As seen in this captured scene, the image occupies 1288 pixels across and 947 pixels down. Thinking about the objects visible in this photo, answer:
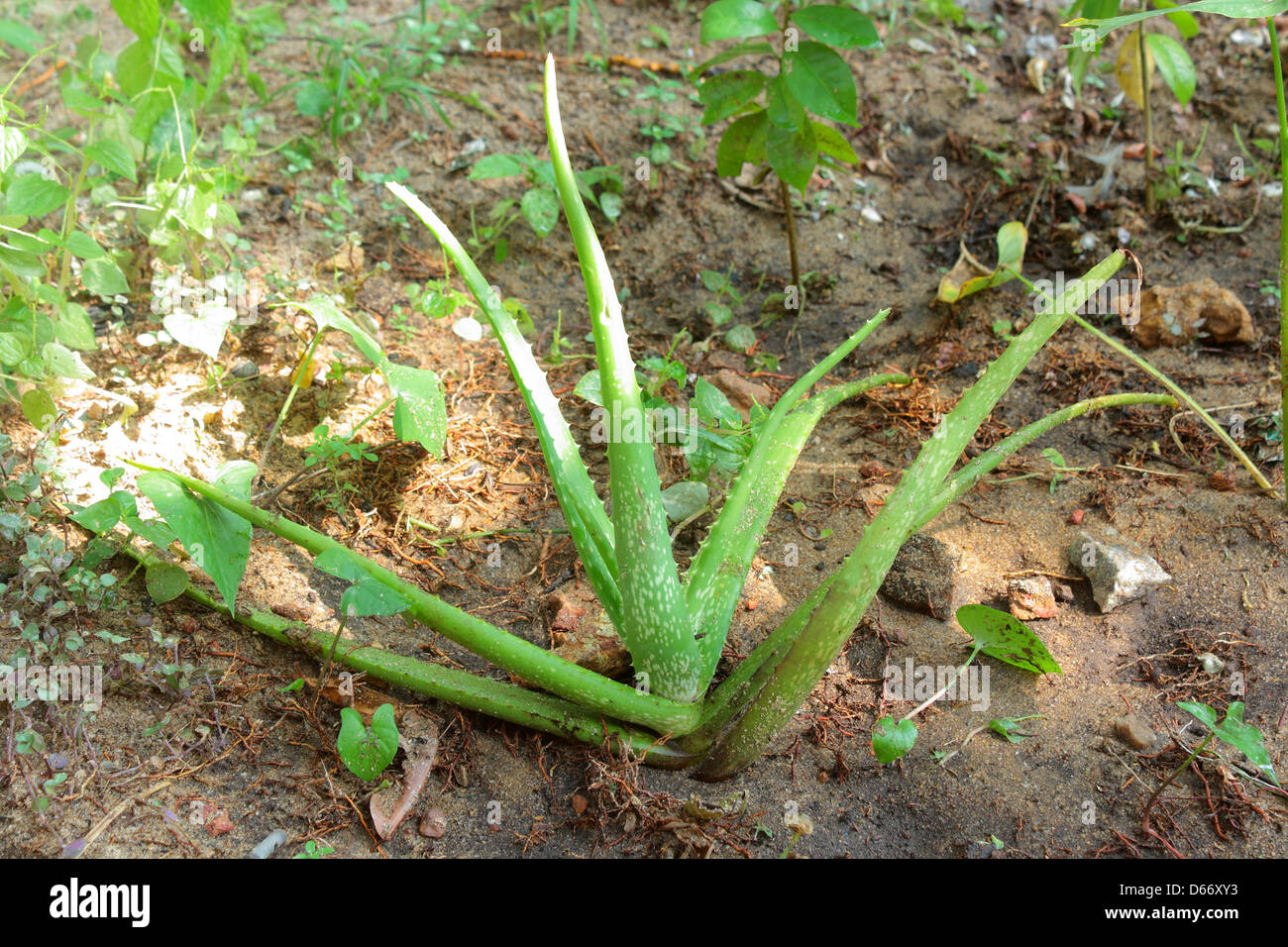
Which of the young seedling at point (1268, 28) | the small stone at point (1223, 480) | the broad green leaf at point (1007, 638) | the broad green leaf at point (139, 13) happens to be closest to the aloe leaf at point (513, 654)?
the broad green leaf at point (1007, 638)

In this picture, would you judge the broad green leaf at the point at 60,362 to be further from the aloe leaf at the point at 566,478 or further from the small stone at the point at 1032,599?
the small stone at the point at 1032,599

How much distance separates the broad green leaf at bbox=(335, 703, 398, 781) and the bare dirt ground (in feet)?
0.37

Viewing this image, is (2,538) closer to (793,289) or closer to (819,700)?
(819,700)

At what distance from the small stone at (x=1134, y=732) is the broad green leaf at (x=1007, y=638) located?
0.15 meters

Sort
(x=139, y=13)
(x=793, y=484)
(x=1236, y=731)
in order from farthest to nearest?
(x=793, y=484) < (x=139, y=13) < (x=1236, y=731)

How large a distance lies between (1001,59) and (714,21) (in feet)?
6.07

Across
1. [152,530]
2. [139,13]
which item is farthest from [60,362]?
[139,13]

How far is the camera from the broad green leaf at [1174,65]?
268 centimetres

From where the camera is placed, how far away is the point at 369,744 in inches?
61.5

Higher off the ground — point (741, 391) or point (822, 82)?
point (822, 82)

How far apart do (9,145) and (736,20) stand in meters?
1.61

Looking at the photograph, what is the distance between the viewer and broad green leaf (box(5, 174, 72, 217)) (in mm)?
1920
